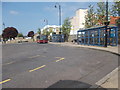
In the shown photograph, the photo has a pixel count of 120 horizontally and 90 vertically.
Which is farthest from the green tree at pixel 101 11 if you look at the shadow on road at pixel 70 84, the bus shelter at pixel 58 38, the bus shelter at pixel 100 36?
the shadow on road at pixel 70 84

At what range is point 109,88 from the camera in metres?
3.50

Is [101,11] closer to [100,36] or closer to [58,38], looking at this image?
[100,36]

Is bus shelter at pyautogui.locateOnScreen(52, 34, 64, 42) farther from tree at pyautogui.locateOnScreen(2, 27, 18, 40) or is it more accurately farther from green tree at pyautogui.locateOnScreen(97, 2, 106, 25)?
tree at pyautogui.locateOnScreen(2, 27, 18, 40)

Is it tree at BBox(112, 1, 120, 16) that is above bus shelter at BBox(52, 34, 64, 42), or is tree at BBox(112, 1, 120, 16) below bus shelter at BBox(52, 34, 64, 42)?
above

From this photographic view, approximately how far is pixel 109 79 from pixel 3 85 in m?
3.99

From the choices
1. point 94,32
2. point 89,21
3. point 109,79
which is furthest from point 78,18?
point 109,79

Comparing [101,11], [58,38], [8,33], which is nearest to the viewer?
[101,11]

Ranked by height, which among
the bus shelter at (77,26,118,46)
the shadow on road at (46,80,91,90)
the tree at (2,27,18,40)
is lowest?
the shadow on road at (46,80,91,90)

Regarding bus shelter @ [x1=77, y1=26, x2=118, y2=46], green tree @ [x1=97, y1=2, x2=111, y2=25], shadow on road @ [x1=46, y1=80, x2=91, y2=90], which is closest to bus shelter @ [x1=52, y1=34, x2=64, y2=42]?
green tree @ [x1=97, y1=2, x2=111, y2=25]

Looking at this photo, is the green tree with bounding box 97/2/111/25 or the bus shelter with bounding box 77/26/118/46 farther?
the green tree with bounding box 97/2/111/25

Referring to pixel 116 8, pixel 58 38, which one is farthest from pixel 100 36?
pixel 58 38

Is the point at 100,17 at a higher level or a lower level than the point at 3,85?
higher

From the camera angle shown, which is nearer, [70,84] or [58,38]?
[70,84]

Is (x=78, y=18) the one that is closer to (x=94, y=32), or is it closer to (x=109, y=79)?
(x=94, y=32)
